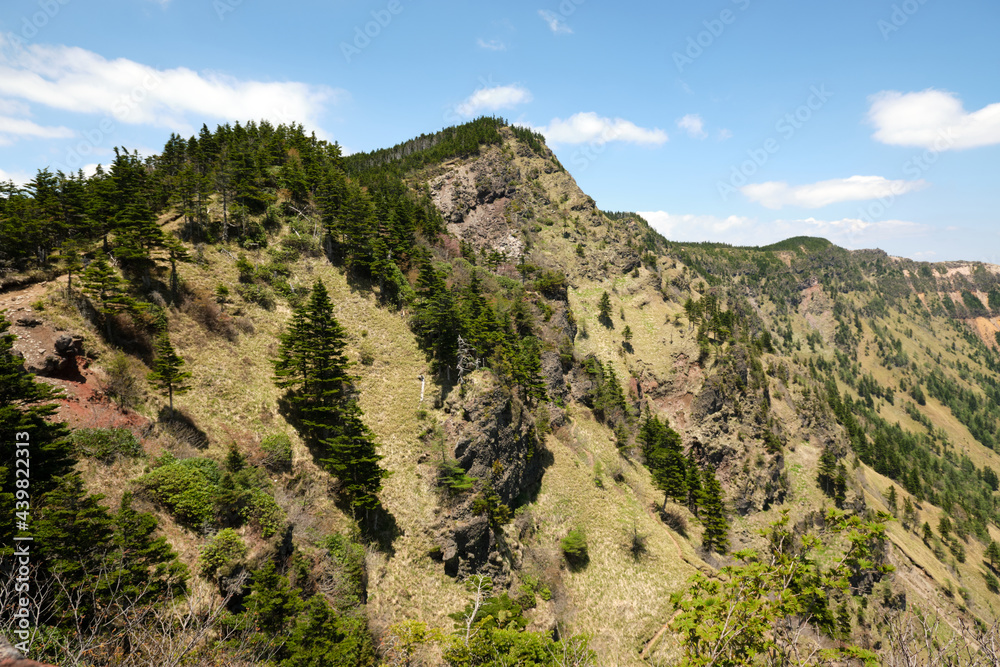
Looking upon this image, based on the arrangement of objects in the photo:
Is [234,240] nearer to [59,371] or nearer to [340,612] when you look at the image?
[59,371]

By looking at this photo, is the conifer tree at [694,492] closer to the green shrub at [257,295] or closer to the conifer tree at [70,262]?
the green shrub at [257,295]

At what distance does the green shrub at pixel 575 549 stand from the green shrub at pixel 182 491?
33.9m

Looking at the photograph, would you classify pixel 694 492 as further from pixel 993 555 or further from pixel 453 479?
pixel 993 555

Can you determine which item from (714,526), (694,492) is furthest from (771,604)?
(694,492)

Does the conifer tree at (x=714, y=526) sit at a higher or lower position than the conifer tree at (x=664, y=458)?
lower

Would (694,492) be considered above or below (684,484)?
below

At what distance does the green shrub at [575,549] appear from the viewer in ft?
143

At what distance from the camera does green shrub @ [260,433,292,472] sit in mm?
31703

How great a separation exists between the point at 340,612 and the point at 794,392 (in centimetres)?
10949

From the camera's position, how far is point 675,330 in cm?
8931

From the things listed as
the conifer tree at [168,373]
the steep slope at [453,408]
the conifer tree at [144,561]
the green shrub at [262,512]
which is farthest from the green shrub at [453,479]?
the conifer tree at [168,373]

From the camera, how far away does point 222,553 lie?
904 inches

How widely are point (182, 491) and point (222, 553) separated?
15.5 ft

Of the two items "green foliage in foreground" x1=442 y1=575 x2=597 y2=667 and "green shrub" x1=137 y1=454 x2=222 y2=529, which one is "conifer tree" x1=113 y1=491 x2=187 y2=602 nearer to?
"green shrub" x1=137 y1=454 x2=222 y2=529
